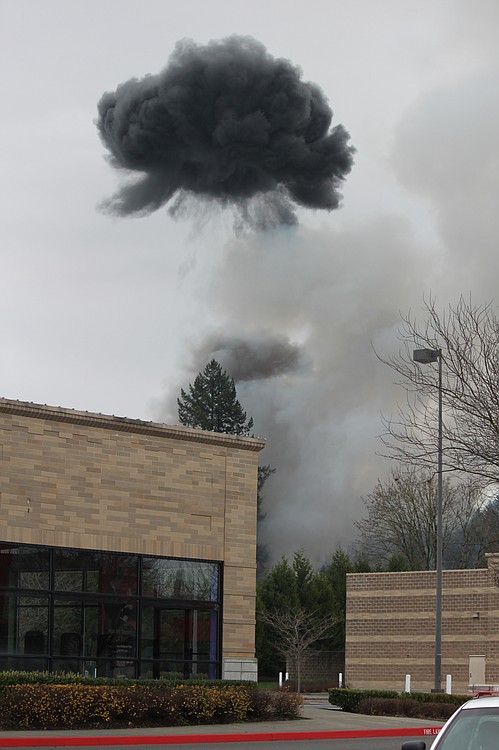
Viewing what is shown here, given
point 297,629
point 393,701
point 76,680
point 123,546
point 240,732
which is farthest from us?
point 297,629

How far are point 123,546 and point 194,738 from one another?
6171mm

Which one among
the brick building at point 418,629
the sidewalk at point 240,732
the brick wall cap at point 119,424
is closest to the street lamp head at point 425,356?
the brick wall cap at point 119,424

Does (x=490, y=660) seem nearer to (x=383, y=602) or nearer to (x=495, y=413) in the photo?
(x=383, y=602)

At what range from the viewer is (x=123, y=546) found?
1039 inches

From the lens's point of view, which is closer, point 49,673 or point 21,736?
point 21,736

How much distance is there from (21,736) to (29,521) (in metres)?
5.95

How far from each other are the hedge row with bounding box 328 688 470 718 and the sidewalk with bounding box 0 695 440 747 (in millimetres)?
1738

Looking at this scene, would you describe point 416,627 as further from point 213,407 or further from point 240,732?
point 213,407

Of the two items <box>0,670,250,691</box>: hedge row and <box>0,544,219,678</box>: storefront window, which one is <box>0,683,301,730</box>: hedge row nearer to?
<box>0,670,250,691</box>: hedge row

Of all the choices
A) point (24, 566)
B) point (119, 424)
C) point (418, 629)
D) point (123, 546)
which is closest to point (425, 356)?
point (119, 424)

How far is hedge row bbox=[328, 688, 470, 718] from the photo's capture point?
29.7 m

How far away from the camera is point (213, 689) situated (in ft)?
80.5

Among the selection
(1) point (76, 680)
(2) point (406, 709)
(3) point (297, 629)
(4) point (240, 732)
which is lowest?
(3) point (297, 629)

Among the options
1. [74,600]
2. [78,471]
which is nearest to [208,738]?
[74,600]
